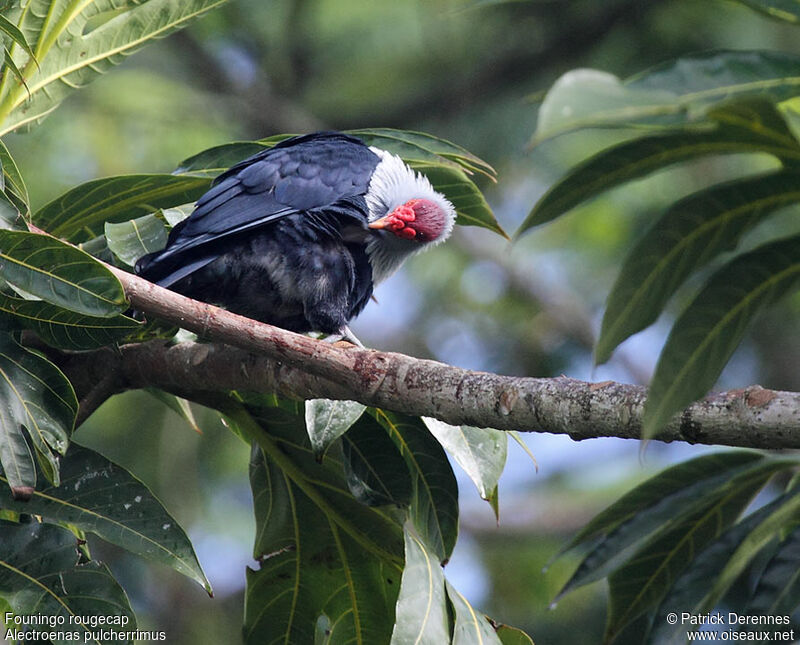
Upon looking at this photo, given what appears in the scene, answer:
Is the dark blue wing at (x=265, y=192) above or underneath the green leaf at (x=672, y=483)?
above

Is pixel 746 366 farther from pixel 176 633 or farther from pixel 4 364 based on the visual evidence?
pixel 4 364

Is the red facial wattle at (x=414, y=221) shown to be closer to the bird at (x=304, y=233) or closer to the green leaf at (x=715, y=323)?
the bird at (x=304, y=233)

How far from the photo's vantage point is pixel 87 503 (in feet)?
6.38

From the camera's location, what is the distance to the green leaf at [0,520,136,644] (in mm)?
1861

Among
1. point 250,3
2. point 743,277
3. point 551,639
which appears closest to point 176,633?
point 551,639

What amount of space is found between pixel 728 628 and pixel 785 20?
1297mm

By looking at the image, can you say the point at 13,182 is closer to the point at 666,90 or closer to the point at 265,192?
the point at 265,192

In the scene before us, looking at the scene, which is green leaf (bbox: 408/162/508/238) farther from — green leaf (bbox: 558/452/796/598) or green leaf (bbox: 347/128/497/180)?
green leaf (bbox: 558/452/796/598)

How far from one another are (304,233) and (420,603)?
1.29m

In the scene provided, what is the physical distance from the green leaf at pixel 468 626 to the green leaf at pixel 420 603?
24 millimetres

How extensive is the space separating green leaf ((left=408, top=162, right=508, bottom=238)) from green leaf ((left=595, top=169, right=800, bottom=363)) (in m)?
0.95


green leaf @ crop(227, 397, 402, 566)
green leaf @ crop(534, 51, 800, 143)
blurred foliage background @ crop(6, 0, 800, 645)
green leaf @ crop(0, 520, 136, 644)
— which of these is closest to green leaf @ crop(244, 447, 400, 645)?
green leaf @ crop(227, 397, 402, 566)

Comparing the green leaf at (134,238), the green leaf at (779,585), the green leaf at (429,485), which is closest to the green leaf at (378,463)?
the green leaf at (429,485)

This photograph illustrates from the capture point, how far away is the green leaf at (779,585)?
187cm
